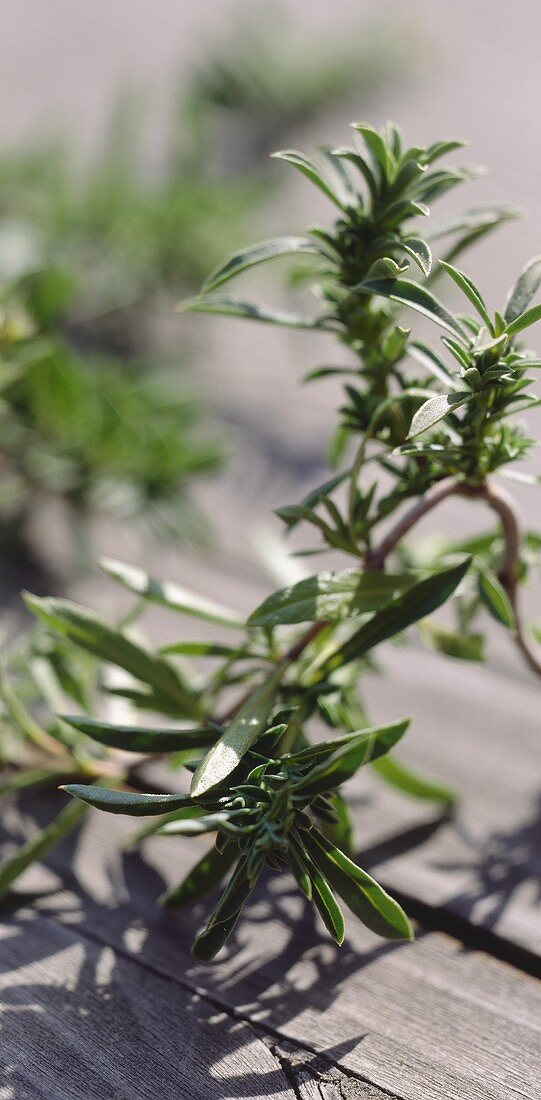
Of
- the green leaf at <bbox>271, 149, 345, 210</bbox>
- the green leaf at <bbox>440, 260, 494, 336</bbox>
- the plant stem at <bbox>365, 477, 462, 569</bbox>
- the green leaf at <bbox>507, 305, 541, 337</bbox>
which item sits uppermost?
the green leaf at <bbox>271, 149, 345, 210</bbox>

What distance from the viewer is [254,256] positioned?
0.68 metres

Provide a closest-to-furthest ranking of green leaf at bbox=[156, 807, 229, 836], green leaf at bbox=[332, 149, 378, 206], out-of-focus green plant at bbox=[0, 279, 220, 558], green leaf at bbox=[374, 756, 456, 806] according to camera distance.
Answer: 1. green leaf at bbox=[156, 807, 229, 836]
2. green leaf at bbox=[332, 149, 378, 206]
3. green leaf at bbox=[374, 756, 456, 806]
4. out-of-focus green plant at bbox=[0, 279, 220, 558]

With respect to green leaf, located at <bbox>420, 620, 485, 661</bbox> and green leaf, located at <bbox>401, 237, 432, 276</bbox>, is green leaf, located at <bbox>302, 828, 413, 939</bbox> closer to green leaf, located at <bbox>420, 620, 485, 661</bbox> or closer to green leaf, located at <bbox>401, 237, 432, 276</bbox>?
green leaf, located at <bbox>420, 620, 485, 661</bbox>

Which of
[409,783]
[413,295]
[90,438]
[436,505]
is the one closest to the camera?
[413,295]

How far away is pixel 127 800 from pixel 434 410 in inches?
11.5

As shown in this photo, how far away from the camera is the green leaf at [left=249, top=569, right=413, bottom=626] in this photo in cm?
66

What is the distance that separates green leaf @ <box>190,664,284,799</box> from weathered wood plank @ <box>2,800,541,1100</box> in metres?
0.21

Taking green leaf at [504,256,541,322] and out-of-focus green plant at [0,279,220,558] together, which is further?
out-of-focus green plant at [0,279,220,558]

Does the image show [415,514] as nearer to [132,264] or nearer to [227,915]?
[227,915]

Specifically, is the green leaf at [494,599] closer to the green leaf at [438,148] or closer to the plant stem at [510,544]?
the plant stem at [510,544]

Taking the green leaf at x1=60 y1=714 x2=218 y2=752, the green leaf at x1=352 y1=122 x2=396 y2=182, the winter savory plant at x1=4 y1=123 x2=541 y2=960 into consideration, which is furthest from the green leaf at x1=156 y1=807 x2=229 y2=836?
the green leaf at x1=352 y1=122 x2=396 y2=182

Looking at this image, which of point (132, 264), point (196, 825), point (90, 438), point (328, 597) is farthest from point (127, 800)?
point (132, 264)

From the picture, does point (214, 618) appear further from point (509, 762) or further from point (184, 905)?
point (509, 762)

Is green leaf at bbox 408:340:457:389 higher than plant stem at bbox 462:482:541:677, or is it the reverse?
green leaf at bbox 408:340:457:389
